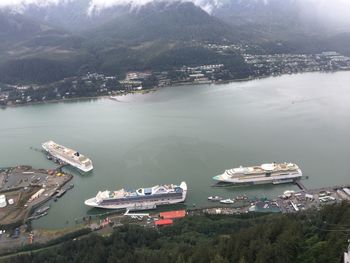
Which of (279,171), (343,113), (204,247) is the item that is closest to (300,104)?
(343,113)

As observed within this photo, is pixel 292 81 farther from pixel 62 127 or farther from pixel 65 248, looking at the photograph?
pixel 65 248

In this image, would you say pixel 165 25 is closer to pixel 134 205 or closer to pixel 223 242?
pixel 134 205

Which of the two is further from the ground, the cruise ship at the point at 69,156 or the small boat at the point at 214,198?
the cruise ship at the point at 69,156

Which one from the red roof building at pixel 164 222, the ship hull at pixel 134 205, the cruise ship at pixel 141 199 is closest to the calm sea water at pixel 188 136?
the ship hull at pixel 134 205

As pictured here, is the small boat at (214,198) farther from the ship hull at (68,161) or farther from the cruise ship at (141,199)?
the ship hull at (68,161)

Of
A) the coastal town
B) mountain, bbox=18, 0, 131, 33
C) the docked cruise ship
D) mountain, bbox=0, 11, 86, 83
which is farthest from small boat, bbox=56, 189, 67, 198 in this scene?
mountain, bbox=18, 0, 131, 33

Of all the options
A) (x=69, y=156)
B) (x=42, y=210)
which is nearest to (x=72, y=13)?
(x=69, y=156)
